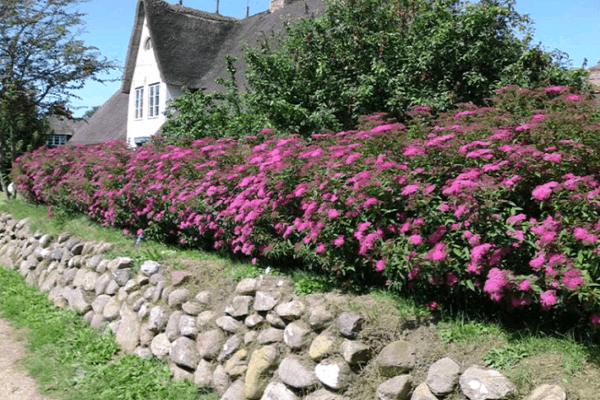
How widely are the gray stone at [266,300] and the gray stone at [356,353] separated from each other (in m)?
0.92

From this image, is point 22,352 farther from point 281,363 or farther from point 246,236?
point 281,363

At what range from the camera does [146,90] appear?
20.2 meters

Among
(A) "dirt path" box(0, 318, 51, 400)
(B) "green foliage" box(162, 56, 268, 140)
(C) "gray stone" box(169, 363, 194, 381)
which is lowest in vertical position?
(A) "dirt path" box(0, 318, 51, 400)

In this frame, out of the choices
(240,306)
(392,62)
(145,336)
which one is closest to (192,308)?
(240,306)

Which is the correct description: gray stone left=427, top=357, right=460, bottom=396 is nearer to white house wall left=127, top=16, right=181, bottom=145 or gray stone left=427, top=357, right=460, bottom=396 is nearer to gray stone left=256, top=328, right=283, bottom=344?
gray stone left=256, top=328, right=283, bottom=344

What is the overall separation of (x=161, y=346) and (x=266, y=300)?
1380 mm

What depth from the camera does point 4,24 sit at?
14469mm

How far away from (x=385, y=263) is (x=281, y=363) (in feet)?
3.54

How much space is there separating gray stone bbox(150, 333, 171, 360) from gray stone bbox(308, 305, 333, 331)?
177 centimetres

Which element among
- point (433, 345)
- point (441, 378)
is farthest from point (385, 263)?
point (441, 378)

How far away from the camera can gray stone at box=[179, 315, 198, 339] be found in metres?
4.94

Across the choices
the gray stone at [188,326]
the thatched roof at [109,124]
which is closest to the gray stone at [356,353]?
the gray stone at [188,326]

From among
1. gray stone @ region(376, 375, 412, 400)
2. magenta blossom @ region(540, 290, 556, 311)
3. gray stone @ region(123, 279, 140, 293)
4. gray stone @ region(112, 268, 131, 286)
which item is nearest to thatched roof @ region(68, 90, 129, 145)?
gray stone @ region(112, 268, 131, 286)

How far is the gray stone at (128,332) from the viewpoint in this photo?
5.66 metres
